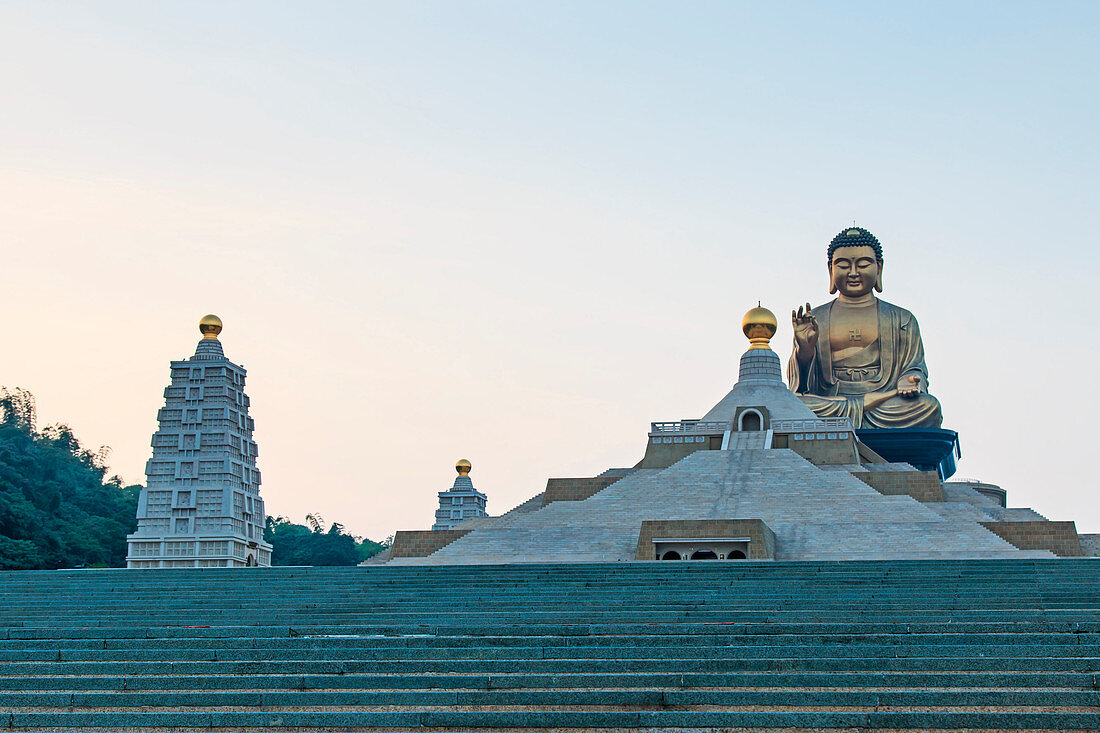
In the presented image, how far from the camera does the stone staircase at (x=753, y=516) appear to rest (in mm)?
21484

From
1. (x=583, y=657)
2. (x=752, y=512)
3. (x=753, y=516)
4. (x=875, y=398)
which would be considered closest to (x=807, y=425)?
(x=752, y=512)

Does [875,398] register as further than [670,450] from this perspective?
Yes

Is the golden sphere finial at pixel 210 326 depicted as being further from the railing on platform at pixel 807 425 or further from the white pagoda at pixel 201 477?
the railing on platform at pixel 807 425

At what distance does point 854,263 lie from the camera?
38062 millimetres

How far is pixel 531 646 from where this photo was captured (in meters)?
10.6

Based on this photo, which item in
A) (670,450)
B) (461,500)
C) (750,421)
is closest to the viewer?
(670,450)

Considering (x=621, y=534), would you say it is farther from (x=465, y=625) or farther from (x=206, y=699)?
(x=206, y=699)

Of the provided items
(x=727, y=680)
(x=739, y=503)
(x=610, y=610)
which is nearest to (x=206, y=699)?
(x=727, y=680)

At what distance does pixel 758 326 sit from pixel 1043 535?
11741 mm

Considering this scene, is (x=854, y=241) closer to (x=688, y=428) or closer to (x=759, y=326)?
(x=759, y=326)

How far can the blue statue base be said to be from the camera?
118 feet

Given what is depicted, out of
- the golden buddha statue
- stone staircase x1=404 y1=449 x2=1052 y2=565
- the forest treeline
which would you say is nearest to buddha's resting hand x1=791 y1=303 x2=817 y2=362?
the golden buddha statue

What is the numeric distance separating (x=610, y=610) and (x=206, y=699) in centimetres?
472

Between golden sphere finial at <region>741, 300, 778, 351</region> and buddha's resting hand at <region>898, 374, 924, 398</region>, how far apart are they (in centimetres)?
542
